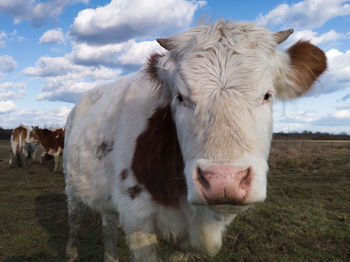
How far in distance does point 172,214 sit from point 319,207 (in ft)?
15.4

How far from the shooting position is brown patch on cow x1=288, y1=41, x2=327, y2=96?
262 cm

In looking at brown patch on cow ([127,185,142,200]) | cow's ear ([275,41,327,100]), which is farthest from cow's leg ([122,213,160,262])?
cow's ear ([275,41,327,100])

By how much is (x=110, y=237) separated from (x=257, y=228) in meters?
2.35

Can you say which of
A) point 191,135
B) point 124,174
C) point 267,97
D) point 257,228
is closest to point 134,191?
point 124,174

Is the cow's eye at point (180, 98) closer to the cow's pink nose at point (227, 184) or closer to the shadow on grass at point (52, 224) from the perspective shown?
the cow's pink nose at point (227, 184)

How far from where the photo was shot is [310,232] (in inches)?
191

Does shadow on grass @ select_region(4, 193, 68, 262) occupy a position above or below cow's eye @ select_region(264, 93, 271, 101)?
below

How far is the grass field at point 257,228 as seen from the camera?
14.0 ft

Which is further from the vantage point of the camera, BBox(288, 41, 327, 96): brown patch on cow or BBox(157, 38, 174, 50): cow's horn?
BBox(288, 41, 327, 96): brown patch on cow

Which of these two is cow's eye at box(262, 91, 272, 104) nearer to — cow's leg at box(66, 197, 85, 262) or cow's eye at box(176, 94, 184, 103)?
cow's eye at box(176, 94, 184, 103)

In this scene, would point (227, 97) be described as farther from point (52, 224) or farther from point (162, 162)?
point (52, 224)

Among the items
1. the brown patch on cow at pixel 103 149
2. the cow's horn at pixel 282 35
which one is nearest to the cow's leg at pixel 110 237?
the brown patch on cow at pixel 103 149

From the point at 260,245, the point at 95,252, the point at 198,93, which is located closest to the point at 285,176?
the point at 260,245

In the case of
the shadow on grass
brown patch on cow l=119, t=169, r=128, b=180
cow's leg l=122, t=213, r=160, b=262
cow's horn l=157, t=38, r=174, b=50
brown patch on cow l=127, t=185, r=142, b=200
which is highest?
cow's horn l=157, t=38, r=174, b=50
